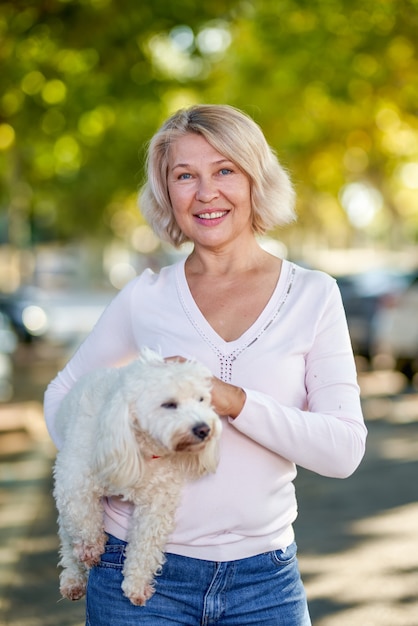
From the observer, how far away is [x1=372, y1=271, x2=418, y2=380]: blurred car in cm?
1575

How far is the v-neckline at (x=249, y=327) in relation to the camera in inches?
101

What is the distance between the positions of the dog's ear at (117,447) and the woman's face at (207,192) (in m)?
0.60

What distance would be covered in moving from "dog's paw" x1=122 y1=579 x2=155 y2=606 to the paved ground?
3088mm

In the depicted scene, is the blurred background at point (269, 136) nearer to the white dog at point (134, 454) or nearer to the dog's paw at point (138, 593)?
the white dog at point (134, 454)

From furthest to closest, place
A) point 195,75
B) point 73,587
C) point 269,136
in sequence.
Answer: point 269,136
point 195,75
point 73,587

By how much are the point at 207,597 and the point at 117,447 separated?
478mm

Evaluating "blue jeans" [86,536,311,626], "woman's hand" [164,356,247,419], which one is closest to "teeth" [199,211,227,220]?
"woman's hand" [164,356,247,419]

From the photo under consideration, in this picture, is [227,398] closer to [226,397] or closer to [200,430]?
[226,397]

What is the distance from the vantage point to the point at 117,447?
2.30m

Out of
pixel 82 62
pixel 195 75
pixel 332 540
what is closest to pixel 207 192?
pixel 332 540

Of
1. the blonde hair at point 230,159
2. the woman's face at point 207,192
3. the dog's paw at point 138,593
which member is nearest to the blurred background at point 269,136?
the blonde hair at point 230,159

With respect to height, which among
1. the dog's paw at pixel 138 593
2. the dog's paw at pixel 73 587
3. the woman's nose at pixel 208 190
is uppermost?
the woman's nose at pixel 208 190

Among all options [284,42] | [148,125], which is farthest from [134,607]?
[148,125]

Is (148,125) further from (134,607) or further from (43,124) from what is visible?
(134,607)
